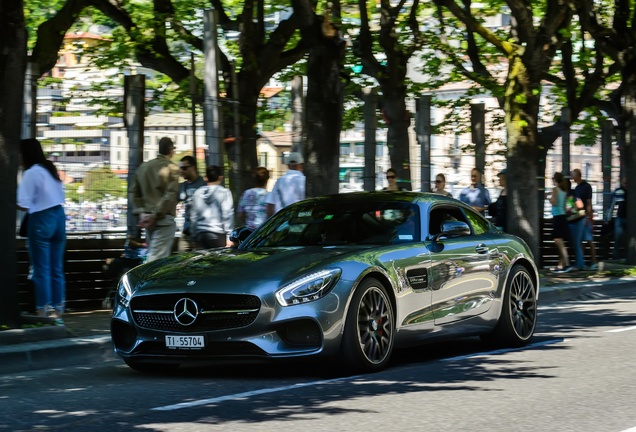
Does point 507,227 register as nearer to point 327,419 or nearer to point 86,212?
point 86,212

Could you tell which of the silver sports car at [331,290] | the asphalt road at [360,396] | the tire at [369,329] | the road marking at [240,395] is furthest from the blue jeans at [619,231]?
the road marking at [240,395]

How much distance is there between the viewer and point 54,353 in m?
10.9

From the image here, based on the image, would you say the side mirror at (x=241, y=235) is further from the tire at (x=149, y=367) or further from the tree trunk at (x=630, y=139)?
the tree trunk at (x=630, y=139)

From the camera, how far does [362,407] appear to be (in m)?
7.83

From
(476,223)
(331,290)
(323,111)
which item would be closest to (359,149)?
(323,111)

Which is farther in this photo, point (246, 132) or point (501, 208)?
point (501, 208)

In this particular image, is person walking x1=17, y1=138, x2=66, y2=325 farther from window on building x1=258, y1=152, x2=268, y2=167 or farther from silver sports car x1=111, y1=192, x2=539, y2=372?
window on building x1=258, y1=152, x2=268, y2=167

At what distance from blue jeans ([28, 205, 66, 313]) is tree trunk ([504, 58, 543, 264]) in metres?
10.1

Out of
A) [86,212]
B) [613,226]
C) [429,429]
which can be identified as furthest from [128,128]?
[613,226]

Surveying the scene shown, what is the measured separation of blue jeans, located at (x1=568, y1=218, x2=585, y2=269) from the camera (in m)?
22.7

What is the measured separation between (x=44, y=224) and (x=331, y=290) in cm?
472

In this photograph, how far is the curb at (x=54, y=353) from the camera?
1042 cm

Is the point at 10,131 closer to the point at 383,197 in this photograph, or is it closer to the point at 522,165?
the point at 383,197

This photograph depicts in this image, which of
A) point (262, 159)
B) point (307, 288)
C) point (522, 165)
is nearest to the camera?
point (307, 288)
